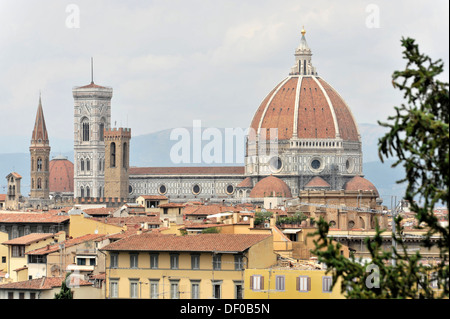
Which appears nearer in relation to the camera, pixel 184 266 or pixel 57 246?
pixel 184 266

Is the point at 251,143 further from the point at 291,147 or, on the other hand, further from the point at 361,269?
the point at 361,269

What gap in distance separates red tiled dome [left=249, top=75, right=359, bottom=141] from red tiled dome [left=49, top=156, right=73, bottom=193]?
29328 mm

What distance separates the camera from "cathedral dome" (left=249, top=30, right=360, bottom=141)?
157625 millimetres

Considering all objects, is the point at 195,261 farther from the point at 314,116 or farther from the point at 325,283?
the point at 314,116

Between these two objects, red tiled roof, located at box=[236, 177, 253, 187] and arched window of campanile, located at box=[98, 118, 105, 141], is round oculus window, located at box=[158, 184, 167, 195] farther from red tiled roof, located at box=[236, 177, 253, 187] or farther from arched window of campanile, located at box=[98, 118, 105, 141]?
red tiled roof, located at box=[236, 177, 253, 187]

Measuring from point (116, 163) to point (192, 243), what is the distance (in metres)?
113

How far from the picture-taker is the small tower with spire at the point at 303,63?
16400 cm

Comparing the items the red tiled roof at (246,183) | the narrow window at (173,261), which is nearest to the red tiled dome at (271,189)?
the red tiled roof at (246,183)

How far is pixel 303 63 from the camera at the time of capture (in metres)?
165

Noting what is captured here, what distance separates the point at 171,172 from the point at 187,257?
122m

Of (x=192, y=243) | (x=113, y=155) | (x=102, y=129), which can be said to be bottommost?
(x=192, y=243)

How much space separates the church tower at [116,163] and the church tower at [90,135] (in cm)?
875

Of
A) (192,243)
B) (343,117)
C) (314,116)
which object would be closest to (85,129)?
(314,116)

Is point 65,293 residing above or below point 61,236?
below
